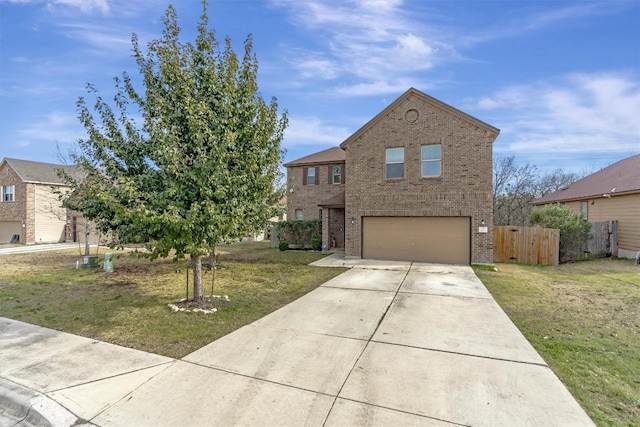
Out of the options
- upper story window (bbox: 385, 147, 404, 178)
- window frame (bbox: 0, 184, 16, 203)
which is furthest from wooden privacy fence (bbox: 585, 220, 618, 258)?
window frame (bbox: 0, 184, 16, 203)

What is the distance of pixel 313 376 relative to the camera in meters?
3.62

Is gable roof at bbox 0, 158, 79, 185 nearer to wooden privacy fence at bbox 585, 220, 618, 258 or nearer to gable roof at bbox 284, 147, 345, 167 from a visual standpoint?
gable roof at bbox 284, 147, 345, 167

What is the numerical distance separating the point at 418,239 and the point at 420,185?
2372mm

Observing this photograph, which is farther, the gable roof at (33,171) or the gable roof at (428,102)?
the gable roof at (33,171)

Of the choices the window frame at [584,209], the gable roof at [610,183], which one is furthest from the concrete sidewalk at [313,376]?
the window frame at [584,209]

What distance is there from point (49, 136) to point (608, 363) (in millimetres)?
27547

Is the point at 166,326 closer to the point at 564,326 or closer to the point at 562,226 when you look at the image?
the point at 564,326

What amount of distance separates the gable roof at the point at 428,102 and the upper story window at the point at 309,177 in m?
6.38

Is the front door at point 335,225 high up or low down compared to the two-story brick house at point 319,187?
down

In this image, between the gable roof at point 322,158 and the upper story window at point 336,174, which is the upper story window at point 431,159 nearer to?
the gable roof at point 322,158

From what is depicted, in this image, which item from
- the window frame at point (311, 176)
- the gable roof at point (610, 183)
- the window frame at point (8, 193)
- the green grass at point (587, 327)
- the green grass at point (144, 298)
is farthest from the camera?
the window frame at point (8, 193)

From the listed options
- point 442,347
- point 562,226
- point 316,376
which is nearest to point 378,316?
point 442,347

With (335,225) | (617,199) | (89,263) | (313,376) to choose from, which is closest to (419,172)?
(335,225)

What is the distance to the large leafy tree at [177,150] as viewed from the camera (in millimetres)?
5422
